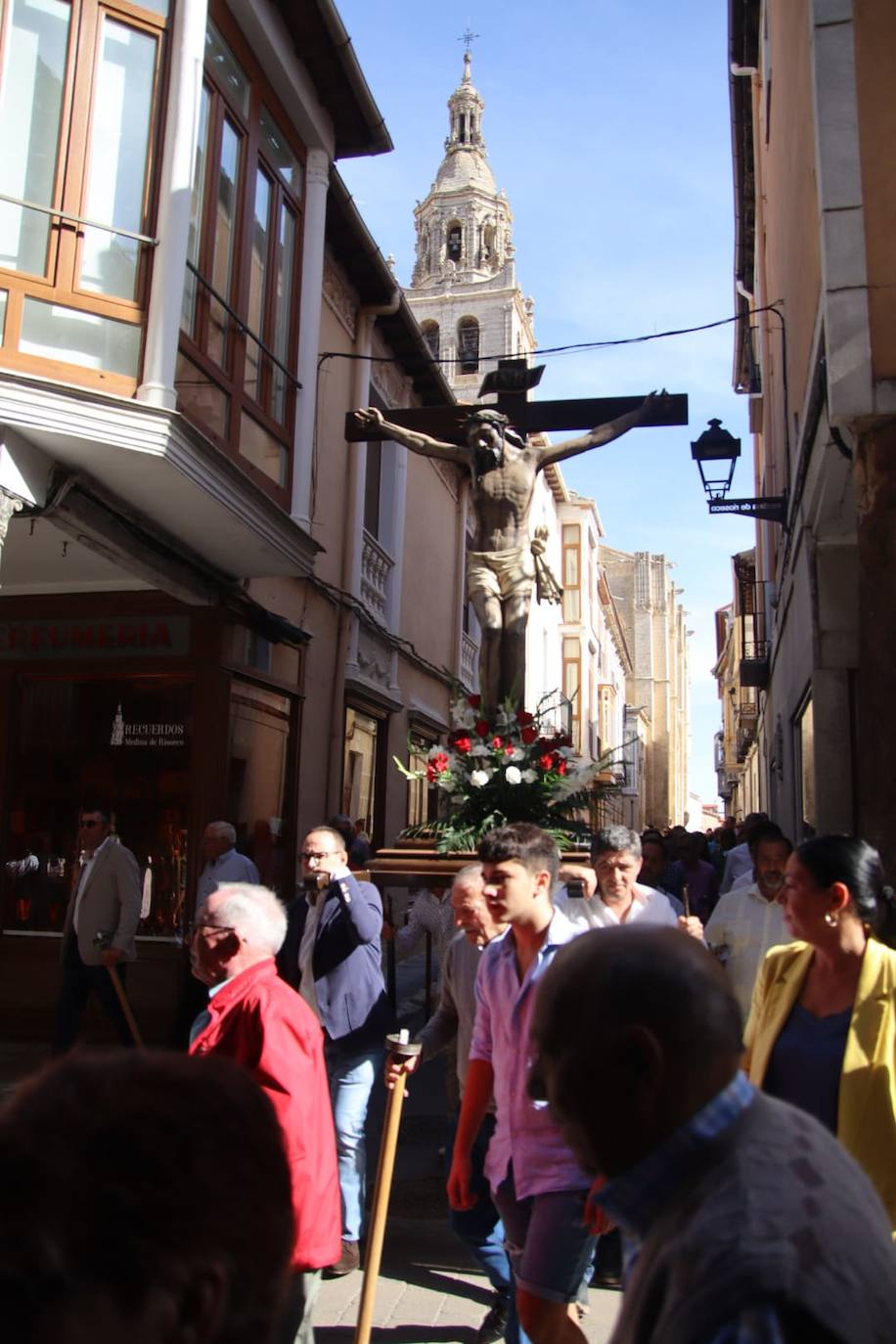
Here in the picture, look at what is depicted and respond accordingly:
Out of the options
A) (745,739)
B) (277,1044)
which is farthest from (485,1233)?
(745,739)

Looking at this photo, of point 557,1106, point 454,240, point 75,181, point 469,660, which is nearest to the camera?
point 557,1106

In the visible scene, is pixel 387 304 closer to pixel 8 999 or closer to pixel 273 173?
pixel 273 173

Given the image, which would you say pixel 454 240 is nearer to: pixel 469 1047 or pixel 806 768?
pixel 806 768

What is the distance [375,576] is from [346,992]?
10.8 metres

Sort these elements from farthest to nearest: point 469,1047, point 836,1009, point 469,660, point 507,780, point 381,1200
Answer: point 469,660 < point 507,780 < point 469,1047 < point 381,1200 < point 836,1009

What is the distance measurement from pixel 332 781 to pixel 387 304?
21.2 ft

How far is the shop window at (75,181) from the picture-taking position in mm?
7633

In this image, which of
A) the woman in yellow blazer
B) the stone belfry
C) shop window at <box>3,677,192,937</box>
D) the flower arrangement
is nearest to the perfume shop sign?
shop window at <box>3,677,192,937</box>

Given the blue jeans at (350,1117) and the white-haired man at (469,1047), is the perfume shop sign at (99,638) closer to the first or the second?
the blue jeans at (350,1117)

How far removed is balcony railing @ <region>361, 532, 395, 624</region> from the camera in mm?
15211

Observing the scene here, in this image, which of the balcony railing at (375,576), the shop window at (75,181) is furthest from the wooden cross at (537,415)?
the balcony railing at (375,576)

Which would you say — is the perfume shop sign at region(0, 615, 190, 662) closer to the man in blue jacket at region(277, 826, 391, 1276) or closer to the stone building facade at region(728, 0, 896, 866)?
the man in blue jacket at region(277, 826, 391, 1276)

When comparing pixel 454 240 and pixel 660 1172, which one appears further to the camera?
pixel 454 240

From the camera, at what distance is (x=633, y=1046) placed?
57.9 inches
